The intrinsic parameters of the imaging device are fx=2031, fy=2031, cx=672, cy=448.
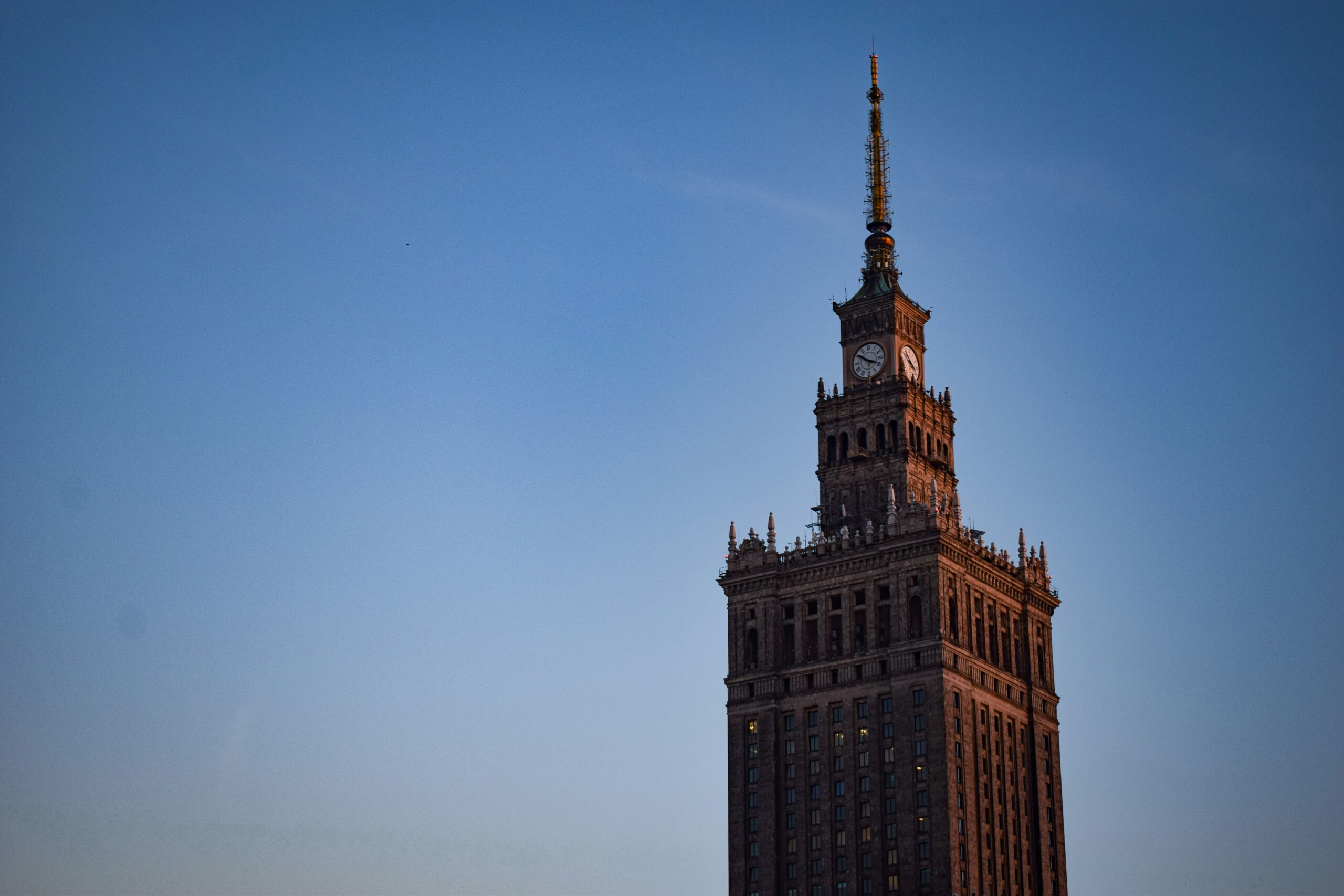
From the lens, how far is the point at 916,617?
19188 cm

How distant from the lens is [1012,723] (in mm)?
198750

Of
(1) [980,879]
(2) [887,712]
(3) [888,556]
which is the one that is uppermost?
(3) [888,556]

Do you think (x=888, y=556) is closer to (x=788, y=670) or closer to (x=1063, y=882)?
(x=788, y=670)

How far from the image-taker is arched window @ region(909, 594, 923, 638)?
19088 centimetres

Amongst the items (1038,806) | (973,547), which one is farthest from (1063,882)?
(973,547)

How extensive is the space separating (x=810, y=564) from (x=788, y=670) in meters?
10.6

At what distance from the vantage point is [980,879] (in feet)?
607

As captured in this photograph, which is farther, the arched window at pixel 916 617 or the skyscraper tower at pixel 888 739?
the arched window at pixel 916 617

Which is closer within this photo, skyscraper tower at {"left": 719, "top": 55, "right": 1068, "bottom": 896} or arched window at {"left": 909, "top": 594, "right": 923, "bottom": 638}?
skyscraper tower at {"left": 719, "top": 55, "right": 1068, "bottom": 896}

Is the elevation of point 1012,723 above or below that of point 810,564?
below

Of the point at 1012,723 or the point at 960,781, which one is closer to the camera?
the point at 960,781

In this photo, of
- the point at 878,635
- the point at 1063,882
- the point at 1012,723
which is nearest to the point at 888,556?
the point at 878,635

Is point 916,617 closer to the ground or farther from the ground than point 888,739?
farther from the ground

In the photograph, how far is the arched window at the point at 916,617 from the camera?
190875mm
